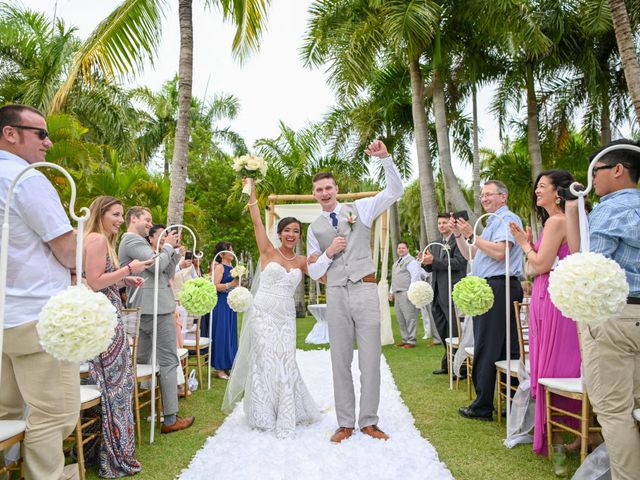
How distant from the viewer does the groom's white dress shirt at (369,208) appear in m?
4.98

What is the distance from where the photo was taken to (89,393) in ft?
13.4

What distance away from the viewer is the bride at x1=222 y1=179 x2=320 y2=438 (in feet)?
18.0

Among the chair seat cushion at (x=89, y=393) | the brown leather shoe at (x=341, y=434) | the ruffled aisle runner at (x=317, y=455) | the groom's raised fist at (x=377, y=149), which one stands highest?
the groom's raised fist at (x=377, y=149)

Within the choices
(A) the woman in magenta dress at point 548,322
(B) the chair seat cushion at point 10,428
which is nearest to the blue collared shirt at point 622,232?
(A) the woman in magenta dress at point 548,322

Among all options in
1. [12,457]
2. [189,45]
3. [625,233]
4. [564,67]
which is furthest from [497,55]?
[12,457]

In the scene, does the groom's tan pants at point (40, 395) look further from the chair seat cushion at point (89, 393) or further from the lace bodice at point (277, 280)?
the lace bodice at point (277, 280)

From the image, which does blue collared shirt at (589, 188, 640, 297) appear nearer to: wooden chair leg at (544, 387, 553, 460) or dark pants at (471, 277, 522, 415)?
wooden chair leg at (544, 387, 553, 460)

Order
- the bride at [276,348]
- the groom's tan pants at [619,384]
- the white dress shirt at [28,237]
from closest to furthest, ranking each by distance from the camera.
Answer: the white dress shirt at [28,237] < the groom's tan pants at [619,384] < the bride at [276,348]

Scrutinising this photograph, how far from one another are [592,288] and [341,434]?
3061 mm

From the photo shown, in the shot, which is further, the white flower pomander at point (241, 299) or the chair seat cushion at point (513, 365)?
the white flower pomander at point (241, 299)

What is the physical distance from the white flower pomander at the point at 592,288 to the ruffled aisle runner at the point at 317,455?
6.21 feet

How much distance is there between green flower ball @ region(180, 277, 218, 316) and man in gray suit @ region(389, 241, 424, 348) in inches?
260

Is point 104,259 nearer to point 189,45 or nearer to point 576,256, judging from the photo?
point 576,256

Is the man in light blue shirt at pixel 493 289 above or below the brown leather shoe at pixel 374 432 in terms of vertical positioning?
above
